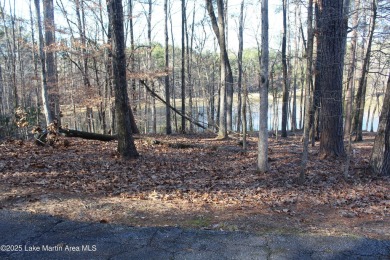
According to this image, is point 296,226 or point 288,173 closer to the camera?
point 296,226

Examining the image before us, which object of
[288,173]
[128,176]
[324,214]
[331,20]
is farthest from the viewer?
[331,20]

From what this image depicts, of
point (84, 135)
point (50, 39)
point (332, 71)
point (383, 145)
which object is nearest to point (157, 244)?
point (383, 145)

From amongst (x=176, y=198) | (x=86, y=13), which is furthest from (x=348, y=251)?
(x=86, y=13)

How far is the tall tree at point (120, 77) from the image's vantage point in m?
7.94

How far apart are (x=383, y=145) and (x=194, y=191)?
181 inches

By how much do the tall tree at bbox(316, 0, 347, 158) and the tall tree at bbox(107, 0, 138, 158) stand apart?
5574mm

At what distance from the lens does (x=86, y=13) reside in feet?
59.5

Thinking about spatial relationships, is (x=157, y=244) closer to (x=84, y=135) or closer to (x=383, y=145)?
(x=383, y=145)

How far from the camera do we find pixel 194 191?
6.18 metres

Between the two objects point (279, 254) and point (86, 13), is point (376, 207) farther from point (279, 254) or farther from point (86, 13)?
point (86, 13)

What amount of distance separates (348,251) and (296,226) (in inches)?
36.4

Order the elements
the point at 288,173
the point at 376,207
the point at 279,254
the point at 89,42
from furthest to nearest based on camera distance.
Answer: the point at 89,42 < the point at 288,173 < the point at 376,207 < the point at 279,254

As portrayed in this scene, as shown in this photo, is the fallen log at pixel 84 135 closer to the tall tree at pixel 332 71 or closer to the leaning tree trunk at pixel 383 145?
the tall tree at pixel 332 71

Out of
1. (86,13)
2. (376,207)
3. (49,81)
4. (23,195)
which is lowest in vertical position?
(376,207)
